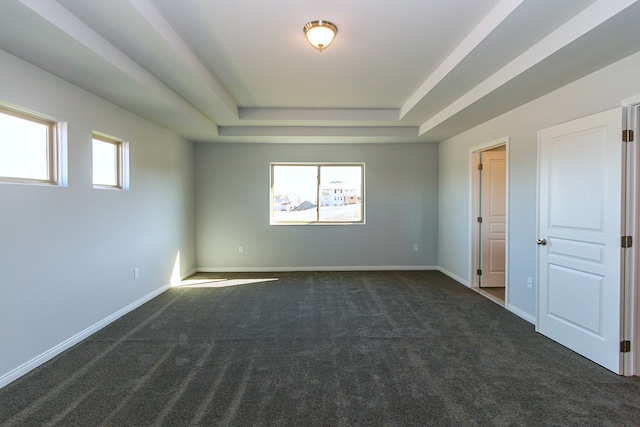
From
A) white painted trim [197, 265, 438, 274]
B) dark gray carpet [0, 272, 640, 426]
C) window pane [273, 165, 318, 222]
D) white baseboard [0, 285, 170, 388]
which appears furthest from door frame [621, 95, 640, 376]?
white baseboard [0, 285, 170, 388]

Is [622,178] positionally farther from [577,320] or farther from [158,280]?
[158,280]

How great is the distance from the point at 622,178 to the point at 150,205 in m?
5.04

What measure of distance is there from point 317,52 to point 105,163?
265cm

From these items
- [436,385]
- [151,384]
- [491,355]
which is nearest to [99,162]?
[151,384]

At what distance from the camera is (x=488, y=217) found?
4.65 meters

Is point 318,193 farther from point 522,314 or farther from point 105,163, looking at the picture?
point 522,314

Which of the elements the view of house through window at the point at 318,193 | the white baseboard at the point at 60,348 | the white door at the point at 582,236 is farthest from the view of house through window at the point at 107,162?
the white door at the point at 582,236

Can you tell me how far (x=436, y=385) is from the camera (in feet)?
7.35

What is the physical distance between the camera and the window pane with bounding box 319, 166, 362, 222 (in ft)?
19.8

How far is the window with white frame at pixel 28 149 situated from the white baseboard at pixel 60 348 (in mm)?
1422

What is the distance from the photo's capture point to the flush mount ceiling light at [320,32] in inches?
94.5

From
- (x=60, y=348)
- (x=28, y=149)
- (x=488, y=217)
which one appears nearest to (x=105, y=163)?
(x=28, y=149)

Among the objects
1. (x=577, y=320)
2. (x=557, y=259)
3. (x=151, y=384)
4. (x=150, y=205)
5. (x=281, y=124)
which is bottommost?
(x=151, y=384)

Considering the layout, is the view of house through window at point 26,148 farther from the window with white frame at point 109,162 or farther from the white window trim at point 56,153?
the window with white frame at point 109,162
